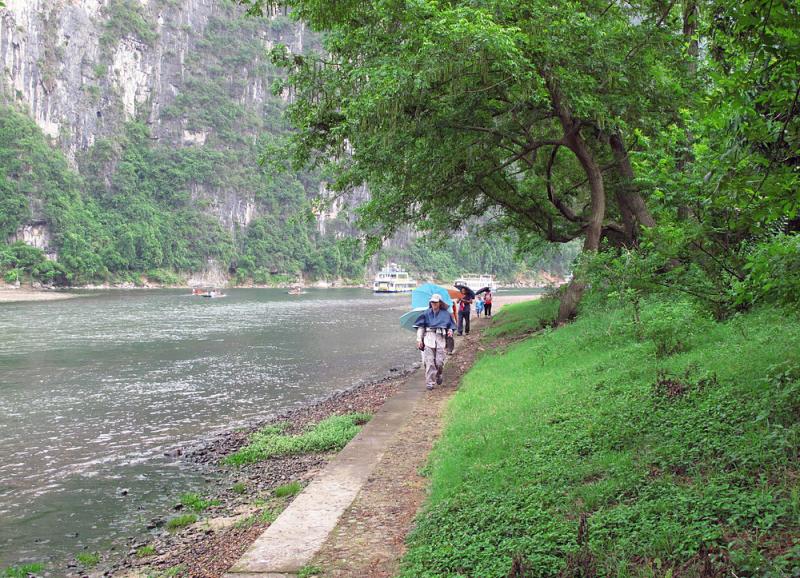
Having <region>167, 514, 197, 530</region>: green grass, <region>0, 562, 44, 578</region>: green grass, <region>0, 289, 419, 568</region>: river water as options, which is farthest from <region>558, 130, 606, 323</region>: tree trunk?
<region>0, 562, 44, 578</region>: green grass

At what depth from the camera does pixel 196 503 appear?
8.35m

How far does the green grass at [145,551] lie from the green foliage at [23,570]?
0.99 m

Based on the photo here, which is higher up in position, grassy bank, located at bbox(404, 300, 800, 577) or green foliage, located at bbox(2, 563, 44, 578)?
grassy bank, located at bbox(404, 300, 800, 577)

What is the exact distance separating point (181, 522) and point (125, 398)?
9628 millimetres

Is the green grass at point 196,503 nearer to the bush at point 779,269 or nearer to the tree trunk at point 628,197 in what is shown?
the bush at point 779,269

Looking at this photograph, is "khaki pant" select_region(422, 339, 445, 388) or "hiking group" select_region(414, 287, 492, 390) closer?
"hiking group" select_region(414, 287, 492, 390)

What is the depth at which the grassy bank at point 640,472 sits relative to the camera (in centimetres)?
377

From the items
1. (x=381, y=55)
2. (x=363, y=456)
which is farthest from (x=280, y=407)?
(x=381, y=55)

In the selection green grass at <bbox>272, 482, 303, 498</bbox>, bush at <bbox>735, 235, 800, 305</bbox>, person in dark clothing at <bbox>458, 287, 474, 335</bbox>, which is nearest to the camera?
bush at <bbox>735, 235, 800, 305</bbox>

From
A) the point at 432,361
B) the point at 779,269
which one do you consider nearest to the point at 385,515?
the point at 779,269

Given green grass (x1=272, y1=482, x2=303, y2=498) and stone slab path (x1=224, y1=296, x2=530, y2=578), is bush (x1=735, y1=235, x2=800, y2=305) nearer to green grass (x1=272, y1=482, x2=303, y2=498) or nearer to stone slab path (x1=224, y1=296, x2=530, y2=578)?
stone slab path (x1=224, y1=296, x2=530, y2=578)

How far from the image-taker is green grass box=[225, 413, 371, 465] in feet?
33.6

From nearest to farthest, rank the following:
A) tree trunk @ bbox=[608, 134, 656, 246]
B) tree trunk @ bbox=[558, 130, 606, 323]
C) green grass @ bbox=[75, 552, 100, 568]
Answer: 1. green grass @ bbox=[75, 552, 100, 568]
2. tree trunk @ bbox=[558, 130, 606, 323]
3. tree trunk @ bbox=[608, 134, 656, 246]

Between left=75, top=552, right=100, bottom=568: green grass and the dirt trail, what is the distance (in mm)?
3092
